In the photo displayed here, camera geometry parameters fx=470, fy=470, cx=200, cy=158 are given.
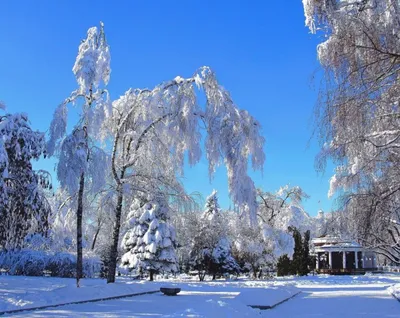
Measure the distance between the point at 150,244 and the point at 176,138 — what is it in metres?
12.4

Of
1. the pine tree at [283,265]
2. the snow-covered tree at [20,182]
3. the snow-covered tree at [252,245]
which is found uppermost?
the snow-covered tree at [20,182]

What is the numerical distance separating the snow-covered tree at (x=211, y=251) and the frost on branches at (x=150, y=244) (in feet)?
16.4

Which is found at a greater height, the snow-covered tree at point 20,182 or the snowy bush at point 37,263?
the snow-covered tree at point 20,182

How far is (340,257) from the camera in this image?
5444 centimetres

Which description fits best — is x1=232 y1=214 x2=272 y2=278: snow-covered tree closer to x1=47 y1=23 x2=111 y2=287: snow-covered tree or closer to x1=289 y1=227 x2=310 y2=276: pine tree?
x1=289 y1=227 x2=310 y2=276: pine tree

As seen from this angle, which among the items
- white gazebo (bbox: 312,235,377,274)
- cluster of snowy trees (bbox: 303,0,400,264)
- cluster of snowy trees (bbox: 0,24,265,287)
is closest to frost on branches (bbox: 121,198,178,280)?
cluster of snowy trees (bbox: 0,24,265,287)

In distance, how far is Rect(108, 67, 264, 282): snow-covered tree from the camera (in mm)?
17734

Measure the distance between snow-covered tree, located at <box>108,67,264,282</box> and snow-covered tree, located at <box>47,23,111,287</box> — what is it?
1.90 m

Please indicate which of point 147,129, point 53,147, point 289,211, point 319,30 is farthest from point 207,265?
point 319,30

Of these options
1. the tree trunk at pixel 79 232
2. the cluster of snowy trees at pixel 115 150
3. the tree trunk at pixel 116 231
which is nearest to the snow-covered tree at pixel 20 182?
the cluster of snowy trees at pixel 115 150

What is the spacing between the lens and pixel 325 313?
11898 mm

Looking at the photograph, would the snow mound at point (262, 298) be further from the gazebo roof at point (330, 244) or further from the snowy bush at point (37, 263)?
the gazebo roof at point (330, 244)

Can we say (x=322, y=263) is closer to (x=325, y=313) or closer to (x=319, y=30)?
(x=325, y=313)

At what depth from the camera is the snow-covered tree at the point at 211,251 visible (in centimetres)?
3591
